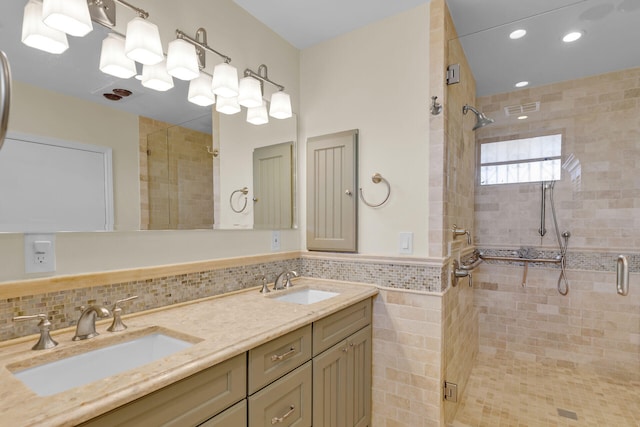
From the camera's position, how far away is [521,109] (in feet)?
8.78

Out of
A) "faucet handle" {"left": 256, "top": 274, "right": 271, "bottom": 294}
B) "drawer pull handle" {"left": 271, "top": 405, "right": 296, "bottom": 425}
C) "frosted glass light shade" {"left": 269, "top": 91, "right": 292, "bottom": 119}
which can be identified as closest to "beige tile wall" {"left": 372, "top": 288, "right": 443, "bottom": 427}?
"faucet handle" {"left": 256, "top": 274, "right": 271, "bottom": 294}

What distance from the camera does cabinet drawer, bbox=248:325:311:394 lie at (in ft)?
3.62

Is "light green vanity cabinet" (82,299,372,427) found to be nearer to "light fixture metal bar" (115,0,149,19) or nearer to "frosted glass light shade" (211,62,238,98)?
"frosted glass light shade" (211,62,238,98)

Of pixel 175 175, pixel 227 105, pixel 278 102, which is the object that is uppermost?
pixel 278 102

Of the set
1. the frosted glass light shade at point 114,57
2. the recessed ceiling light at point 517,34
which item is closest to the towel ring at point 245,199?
the frosted glass light shade at point 114,57

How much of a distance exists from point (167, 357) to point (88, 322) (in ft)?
1.31

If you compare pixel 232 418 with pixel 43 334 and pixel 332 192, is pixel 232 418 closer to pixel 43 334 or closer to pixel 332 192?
pixel 43 334

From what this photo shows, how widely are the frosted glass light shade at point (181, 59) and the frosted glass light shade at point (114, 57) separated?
18cm

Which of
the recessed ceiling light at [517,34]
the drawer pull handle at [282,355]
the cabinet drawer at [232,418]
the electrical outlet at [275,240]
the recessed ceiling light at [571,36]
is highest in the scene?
the recessed ceiling light at [517,34]

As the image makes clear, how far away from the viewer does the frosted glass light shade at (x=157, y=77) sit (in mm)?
1420

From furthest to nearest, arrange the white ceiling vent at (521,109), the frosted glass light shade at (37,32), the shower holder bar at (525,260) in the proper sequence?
the shower holder bar at (525,260)
the white ceiling vent at (521,109)
the frosted glass light shade at (37,32)

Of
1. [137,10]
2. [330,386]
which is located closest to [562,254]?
[330,386]

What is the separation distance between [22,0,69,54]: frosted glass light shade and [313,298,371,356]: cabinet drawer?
Result: 59.1 inches

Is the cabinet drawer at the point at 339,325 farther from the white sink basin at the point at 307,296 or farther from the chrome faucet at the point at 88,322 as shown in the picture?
the chrome faucet at the point at 88,322
